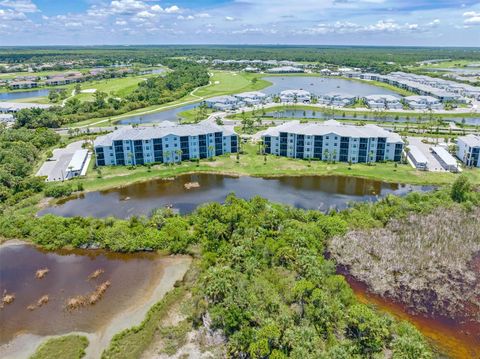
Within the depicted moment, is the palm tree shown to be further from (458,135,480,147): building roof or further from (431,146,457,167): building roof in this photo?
(458,135,480,147): building roof

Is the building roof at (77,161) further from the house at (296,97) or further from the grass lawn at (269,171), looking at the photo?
the house at (296,97)

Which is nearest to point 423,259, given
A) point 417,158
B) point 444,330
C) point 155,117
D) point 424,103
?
point 444,330

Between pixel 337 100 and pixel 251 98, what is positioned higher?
pixel 251 98

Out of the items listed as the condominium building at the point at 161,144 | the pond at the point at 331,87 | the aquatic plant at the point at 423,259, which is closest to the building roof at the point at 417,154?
the aquatic plant at the point at 423,259

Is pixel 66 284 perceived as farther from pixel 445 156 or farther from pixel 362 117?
pixel 362 117

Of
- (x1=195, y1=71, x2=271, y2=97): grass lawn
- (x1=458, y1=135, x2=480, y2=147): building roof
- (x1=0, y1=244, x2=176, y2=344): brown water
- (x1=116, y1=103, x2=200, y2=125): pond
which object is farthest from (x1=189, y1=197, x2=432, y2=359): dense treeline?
(x1=195, y1=71, x2=271, y2=97): grass lawn

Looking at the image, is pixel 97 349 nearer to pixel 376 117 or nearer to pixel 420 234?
pixel 420 234
